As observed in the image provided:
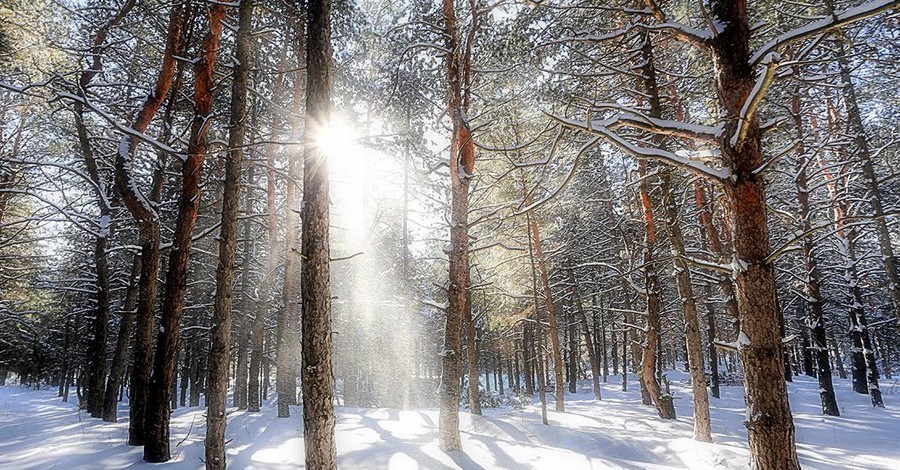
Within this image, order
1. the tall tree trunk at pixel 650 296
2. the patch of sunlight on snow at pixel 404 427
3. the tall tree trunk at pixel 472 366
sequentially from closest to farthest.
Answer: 1. the patch of sunlight on snow at pixel 404 427
2. the tall tree trunk at pixel 650 296
3. the tall tree trunk at pixel 472 366

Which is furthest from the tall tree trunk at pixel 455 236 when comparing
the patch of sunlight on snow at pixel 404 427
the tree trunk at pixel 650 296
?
the tree trunk at pixel 650 296

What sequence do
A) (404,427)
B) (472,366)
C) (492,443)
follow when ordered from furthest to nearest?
(472,366), (404,427), (492,443)

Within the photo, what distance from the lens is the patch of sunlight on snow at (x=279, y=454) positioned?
7629 millimetres

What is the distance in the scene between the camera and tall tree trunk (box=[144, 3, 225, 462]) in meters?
7.86

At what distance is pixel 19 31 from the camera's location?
8.59 meters

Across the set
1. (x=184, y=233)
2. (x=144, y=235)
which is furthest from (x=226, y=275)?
(x=144, y=235)

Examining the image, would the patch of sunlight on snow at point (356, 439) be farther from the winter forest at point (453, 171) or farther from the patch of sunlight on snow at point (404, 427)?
the patch of sunlight on snow at point (404, 427)

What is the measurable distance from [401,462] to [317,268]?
153 inches

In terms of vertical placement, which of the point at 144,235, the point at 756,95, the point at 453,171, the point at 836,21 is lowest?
the point at 756,95

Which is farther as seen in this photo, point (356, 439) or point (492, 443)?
point (356, 439)

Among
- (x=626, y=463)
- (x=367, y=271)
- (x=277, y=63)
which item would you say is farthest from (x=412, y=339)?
(x=626, y=463)

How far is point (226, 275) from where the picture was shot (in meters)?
7.21

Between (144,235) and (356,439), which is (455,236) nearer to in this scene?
(356,439)

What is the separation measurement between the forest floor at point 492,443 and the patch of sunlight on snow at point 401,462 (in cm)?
2
